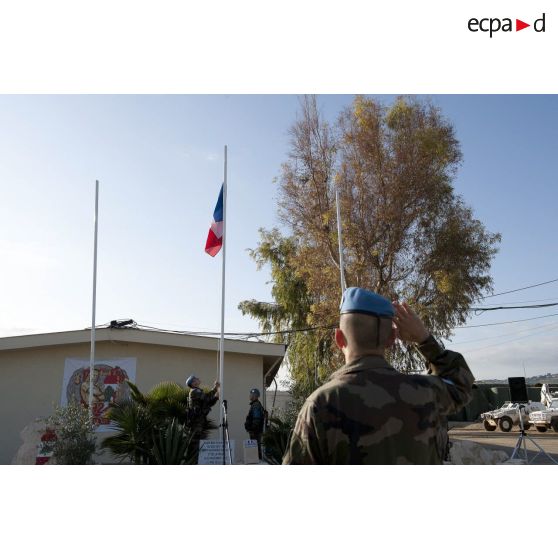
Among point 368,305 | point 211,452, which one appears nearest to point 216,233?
point 211,452

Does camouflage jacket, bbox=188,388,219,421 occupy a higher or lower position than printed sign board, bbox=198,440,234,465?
higher

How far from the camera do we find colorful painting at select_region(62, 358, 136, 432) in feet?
Result: 49.2

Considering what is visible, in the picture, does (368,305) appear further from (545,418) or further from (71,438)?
(545,418)

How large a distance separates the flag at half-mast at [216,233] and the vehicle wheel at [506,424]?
20026mm

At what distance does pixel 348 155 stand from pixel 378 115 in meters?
1.78

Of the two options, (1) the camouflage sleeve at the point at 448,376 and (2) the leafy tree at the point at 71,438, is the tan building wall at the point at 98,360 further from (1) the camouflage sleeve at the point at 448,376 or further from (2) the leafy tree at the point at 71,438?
(1) the camouflage sleeve at the point at 448,376

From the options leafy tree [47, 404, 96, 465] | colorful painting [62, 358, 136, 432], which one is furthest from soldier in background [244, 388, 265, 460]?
colorful painting [62, 358, 136, 432]

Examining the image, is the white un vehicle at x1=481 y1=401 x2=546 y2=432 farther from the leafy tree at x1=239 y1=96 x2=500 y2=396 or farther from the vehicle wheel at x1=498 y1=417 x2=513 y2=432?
the leafy tree at x1=239 y1=96 x2=500 y2=396

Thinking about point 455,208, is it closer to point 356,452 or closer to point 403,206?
point 403,206

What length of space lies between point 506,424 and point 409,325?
2748cm

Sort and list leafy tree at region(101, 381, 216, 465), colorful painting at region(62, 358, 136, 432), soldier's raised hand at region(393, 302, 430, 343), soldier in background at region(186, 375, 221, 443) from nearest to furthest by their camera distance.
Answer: soldier's raised hand at region(393, 302, 430, 343) < leafy tree at region(101, 381, 216, 465) < soldier in background at region(186, 375, 221, 443) < colorful painting at region(62, 358, 136, 432)

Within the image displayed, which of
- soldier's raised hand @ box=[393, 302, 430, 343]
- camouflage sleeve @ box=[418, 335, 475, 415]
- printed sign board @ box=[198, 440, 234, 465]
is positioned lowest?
printed sign board @ box=[198, 440, 234, 465]

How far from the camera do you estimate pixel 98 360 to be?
15312 millimetres

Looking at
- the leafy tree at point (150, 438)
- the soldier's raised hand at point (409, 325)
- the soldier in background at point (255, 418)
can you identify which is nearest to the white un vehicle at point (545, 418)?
the soldier in background at point (255, 418)
